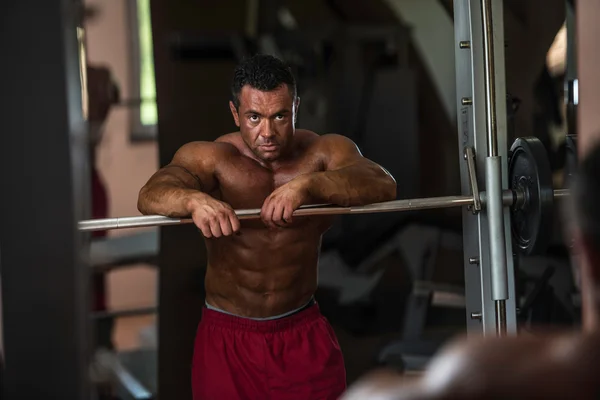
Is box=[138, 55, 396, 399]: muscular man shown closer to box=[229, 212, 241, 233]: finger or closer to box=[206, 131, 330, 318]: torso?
box=[206, 131, 330, 318]: torso

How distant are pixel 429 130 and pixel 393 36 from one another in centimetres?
60

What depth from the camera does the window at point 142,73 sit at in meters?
3.64

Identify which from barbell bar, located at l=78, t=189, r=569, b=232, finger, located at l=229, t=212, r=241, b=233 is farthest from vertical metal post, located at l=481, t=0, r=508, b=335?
finger, located at l=229, t=212, r=241, b=233

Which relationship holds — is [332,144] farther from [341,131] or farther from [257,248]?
[341,131]

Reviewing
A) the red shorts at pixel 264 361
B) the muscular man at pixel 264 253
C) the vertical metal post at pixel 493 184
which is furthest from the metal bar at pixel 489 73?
the red shorts at pixel 264 361

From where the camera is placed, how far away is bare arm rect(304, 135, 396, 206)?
85.3 inches

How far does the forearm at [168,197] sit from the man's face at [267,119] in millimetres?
236

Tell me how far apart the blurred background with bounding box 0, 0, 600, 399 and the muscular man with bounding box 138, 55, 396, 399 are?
2.41 ft

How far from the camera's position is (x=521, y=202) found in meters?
2.44

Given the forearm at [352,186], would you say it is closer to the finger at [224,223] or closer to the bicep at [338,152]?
the bicep at [338,152]

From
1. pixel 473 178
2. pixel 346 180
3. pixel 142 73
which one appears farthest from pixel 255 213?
pixel 142 73

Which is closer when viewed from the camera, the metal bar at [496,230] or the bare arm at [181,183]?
the bare arm at [181,183]

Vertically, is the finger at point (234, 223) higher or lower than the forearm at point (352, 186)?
lower

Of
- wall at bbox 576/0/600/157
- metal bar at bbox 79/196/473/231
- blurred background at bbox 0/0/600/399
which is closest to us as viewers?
wall at bbox 576/0/600/157
